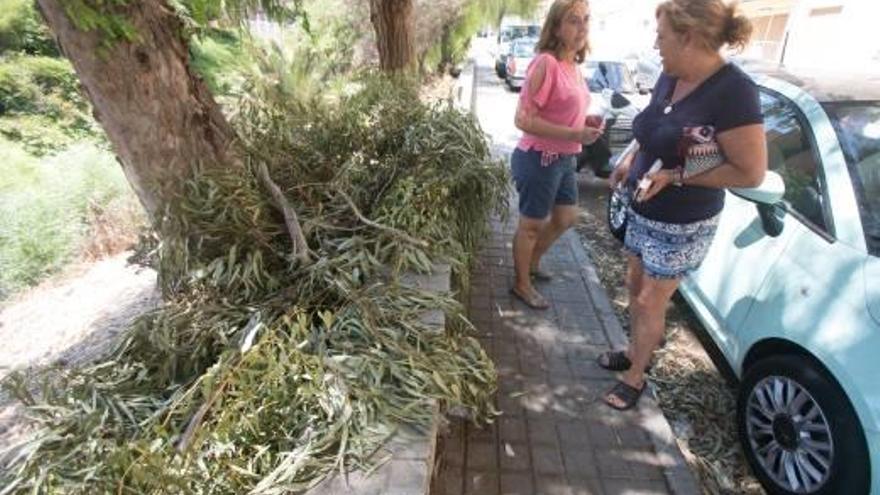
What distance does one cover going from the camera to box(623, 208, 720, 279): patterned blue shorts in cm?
273

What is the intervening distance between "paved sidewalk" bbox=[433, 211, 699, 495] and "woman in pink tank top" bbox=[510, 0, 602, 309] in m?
0.58

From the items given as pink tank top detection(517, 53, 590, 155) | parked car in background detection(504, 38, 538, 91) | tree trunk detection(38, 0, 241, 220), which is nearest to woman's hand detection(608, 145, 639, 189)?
pink tank top detection(517, 53, 590, 155)

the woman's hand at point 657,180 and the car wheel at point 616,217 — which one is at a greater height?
the woman's hand at point 657,180

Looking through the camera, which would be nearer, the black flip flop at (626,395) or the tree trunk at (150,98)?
the tree trunk at (150,98)

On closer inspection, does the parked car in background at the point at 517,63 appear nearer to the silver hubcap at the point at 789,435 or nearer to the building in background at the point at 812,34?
the building in background at the point at 812,34

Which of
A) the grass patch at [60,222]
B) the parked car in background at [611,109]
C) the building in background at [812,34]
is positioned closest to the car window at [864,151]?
the parked car in background at [611,109]

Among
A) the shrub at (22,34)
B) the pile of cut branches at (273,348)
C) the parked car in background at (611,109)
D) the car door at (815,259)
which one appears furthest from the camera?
the shrub at (22,34)

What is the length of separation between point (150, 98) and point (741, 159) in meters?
2.47

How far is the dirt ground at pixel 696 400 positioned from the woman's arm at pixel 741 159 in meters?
1.45

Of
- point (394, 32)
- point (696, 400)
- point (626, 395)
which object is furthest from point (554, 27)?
point (394, 32)

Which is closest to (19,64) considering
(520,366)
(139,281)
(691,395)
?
(139,281)

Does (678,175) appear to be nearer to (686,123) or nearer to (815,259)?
(686,123)

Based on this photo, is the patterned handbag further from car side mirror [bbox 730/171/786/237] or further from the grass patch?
the grass patch

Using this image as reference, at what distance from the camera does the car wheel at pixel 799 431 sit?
7.64ft
